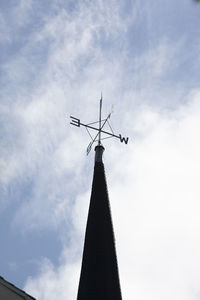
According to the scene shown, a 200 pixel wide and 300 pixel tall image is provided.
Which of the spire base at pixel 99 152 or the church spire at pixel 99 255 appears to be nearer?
the church spire at pixel 99 255

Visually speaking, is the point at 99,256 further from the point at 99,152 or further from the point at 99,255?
the point at 99,152

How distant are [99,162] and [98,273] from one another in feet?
17.9

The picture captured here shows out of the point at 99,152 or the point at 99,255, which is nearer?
the point at 99,255

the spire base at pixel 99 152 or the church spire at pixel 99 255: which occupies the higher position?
the spire base at pixel 99 152

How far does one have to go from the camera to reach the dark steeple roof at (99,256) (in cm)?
1089

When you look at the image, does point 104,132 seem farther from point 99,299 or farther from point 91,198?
point 99,299

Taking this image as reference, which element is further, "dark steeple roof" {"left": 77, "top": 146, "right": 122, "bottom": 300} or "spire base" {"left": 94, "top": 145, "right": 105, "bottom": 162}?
"spire base" {"left": 94, "top": 145, "right": 105, "bottom": 162}

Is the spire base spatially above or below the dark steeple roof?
above

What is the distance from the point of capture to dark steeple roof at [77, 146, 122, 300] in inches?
429

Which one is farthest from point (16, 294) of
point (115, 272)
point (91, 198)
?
point (91, 198)

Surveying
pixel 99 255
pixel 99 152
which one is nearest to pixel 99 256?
pixel 99 255

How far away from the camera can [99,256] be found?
11.8 m

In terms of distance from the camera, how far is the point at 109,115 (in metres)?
18.3

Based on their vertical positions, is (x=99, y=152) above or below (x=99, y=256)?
above
